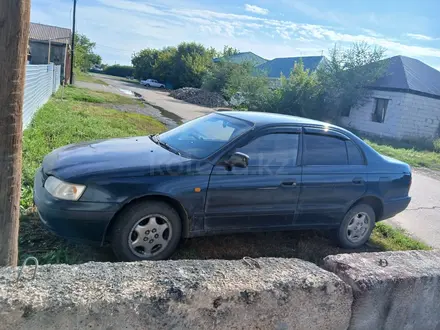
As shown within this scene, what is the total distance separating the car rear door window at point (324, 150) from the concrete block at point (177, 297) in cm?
217

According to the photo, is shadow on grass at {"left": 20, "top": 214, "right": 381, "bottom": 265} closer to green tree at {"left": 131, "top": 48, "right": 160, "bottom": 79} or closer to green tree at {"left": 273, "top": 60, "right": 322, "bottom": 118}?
green tree at {"left": 273, "top": 60, "right": 322, "bottom": 118}

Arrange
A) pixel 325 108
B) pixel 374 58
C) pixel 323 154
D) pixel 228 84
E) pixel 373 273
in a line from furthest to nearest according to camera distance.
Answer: pixel 228 84
pixel 325 108
pixel 374 58
pixel 323 154
pixel 373 273

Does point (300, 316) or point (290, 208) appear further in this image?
point (290, 208)

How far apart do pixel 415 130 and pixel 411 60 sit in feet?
19.8

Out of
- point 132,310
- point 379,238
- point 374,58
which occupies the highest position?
point 374,58

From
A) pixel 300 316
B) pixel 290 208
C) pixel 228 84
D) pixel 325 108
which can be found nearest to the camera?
pixel 300 316

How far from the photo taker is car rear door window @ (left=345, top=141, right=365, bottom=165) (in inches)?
195

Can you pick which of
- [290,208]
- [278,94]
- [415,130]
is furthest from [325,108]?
[290,208]

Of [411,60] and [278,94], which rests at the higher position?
[411,60]

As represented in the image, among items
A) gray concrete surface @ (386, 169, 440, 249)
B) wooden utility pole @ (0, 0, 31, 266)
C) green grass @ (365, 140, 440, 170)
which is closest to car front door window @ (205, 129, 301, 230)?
wooden utility pole @ (0, 0, 31, 266)

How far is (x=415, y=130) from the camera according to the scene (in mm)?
21047

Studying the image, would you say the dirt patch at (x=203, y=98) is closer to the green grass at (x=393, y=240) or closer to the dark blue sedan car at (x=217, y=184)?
the green grass at (x=393, y=240)

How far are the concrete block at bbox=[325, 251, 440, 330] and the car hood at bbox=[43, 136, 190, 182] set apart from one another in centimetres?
192

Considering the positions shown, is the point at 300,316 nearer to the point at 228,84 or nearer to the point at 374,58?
the point at 374,58
